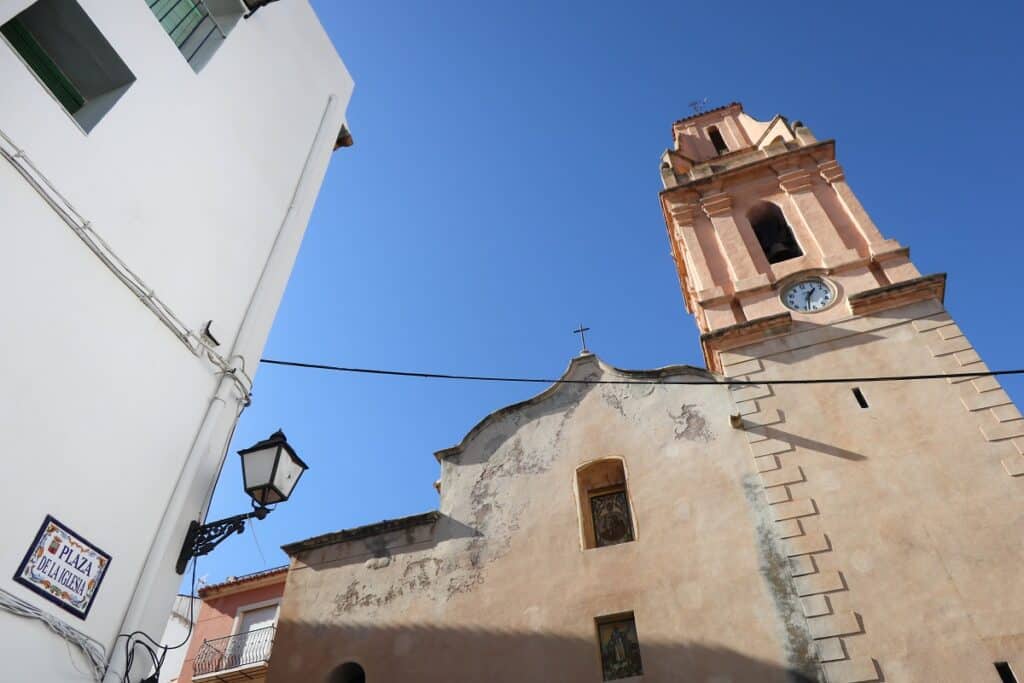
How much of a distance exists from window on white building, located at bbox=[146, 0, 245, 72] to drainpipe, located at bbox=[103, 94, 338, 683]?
5.08 ft

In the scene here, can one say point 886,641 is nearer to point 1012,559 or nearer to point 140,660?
point 1012,559

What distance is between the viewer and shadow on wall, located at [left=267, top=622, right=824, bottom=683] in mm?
8289

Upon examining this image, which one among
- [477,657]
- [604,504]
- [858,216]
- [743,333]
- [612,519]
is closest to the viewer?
[477,657]

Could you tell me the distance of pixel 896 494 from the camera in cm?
895

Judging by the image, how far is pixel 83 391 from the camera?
486 centimetres

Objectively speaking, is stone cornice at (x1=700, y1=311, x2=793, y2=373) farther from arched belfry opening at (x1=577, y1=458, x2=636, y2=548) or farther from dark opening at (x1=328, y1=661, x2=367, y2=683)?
dark opening at (x1=328, y1=661, x2=367, y2=683)

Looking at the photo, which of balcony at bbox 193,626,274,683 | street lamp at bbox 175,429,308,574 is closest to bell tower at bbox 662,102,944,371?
street lamp at bbox 175,429,308,574

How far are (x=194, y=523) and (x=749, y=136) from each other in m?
15.3

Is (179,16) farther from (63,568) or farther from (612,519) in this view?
(612,519)

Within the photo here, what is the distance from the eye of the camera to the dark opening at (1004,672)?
7.25m

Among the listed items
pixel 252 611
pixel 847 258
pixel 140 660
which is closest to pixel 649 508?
pixel 847 258

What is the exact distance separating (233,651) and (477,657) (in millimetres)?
7582

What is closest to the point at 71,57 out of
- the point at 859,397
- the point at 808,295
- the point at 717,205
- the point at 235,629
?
the point at 859,397

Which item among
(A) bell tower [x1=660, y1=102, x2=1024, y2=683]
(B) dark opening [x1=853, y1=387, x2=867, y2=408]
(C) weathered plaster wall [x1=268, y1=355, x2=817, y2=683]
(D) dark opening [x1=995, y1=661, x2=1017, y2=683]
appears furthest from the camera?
(B) dark opening [x1=853, y1=387, x2=867, y2=408]
